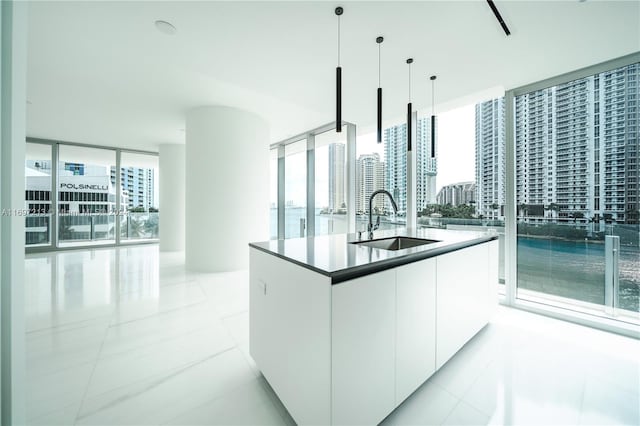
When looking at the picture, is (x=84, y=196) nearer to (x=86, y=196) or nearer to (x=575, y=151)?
(x=86, y=196)

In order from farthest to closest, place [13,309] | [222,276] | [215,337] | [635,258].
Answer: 1. [222,276]
2. [635,258]
3. [215,337]
4. [13,309]

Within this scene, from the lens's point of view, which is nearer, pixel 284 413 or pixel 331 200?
pixel 284 413

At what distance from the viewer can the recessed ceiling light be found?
207 centimetres

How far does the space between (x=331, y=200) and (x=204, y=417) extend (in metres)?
4.28

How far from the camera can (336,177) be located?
516cm

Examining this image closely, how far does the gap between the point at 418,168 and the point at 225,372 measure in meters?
3.56

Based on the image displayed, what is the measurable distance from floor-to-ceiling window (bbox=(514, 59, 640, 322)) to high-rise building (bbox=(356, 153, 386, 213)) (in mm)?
1888

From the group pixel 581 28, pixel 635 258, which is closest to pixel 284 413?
pixel 635 258

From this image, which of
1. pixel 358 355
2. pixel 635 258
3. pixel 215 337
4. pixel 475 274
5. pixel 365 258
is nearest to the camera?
pixel 358 355

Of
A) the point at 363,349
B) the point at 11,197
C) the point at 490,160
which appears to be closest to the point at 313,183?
the point at 490,160

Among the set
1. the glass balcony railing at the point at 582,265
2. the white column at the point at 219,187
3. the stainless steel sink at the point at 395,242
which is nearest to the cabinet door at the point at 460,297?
the stainless steel sink at the point at 395,242

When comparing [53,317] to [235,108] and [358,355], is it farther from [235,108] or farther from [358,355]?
[235,108]

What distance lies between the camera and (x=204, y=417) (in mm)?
1347

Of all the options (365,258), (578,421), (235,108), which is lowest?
(578,421)
